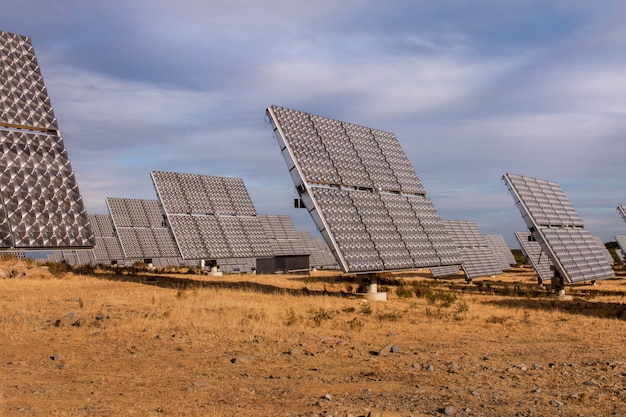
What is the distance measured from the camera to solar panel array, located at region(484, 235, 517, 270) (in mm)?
52463

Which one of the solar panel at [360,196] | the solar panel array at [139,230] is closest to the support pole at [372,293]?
the solar panel at [360,196]

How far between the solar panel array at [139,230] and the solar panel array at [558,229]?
25572 millimetres

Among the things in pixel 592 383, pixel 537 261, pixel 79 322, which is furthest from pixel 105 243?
pixel 592 383

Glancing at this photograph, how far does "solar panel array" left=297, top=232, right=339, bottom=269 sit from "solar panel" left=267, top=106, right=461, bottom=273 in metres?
28.6

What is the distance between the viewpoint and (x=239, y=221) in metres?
33.0

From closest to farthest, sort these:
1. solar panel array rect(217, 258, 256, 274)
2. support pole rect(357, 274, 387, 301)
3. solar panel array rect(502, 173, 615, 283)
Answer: support pole rect(357, 274, 387, 301), solar panel array rect(502, 173, 615, 283), solar panel array rect(217, 258, 256, 274)

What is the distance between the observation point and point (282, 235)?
44875 millimetres

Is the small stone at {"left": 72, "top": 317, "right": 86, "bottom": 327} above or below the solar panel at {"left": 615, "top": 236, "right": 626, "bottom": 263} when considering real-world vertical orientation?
below

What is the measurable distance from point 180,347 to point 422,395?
4.96 metres

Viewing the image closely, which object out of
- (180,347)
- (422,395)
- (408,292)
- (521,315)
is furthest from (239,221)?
(422,395)

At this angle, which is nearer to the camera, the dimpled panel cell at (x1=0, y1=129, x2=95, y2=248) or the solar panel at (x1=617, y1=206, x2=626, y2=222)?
the dimpled panel cell at (x1=0, y1=129, x2=95, y2=248)

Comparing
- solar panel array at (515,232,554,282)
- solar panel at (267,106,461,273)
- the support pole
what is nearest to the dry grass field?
the support pole

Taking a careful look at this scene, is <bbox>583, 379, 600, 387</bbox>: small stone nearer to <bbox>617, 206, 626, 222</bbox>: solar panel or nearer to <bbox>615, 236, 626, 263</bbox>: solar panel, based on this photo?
<bbox>617, 206, 626, 222</bbox>: solar panel

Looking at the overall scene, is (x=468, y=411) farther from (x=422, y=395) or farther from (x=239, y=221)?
(x=239, y=221)
